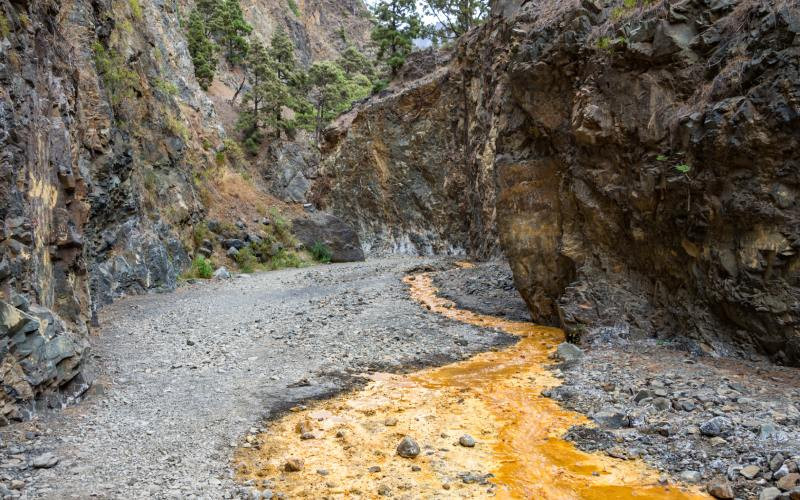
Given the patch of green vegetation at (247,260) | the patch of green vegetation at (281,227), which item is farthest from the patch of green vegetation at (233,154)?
the patch of green vegetation at (247,260)

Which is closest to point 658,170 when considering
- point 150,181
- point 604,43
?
point 604,43

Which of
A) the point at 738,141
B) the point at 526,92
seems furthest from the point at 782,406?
the point at 526,92

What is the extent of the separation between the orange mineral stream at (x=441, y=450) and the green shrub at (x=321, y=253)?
885 inches

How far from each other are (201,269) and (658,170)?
1751cm

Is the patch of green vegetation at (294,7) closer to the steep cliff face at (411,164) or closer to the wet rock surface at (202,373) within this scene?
the steep cliff face at (411,164)

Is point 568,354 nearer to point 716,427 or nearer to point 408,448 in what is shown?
point 716,427

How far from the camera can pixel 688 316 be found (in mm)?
10508

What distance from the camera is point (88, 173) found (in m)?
15.4

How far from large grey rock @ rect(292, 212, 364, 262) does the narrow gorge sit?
11.8m

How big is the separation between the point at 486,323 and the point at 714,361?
6.07 meters

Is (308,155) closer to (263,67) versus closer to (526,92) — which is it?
(263,67)

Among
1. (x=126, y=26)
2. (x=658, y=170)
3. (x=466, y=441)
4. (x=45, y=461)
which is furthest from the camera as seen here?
(x=126, y=26)

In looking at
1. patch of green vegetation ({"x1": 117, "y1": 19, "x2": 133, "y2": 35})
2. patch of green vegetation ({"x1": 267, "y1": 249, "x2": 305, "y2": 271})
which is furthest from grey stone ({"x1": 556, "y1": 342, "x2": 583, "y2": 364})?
patch of green vegetation ({"x1": 117, "y1": 19, "x2": 133, "y2": 35})

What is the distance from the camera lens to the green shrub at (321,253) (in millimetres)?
31906
